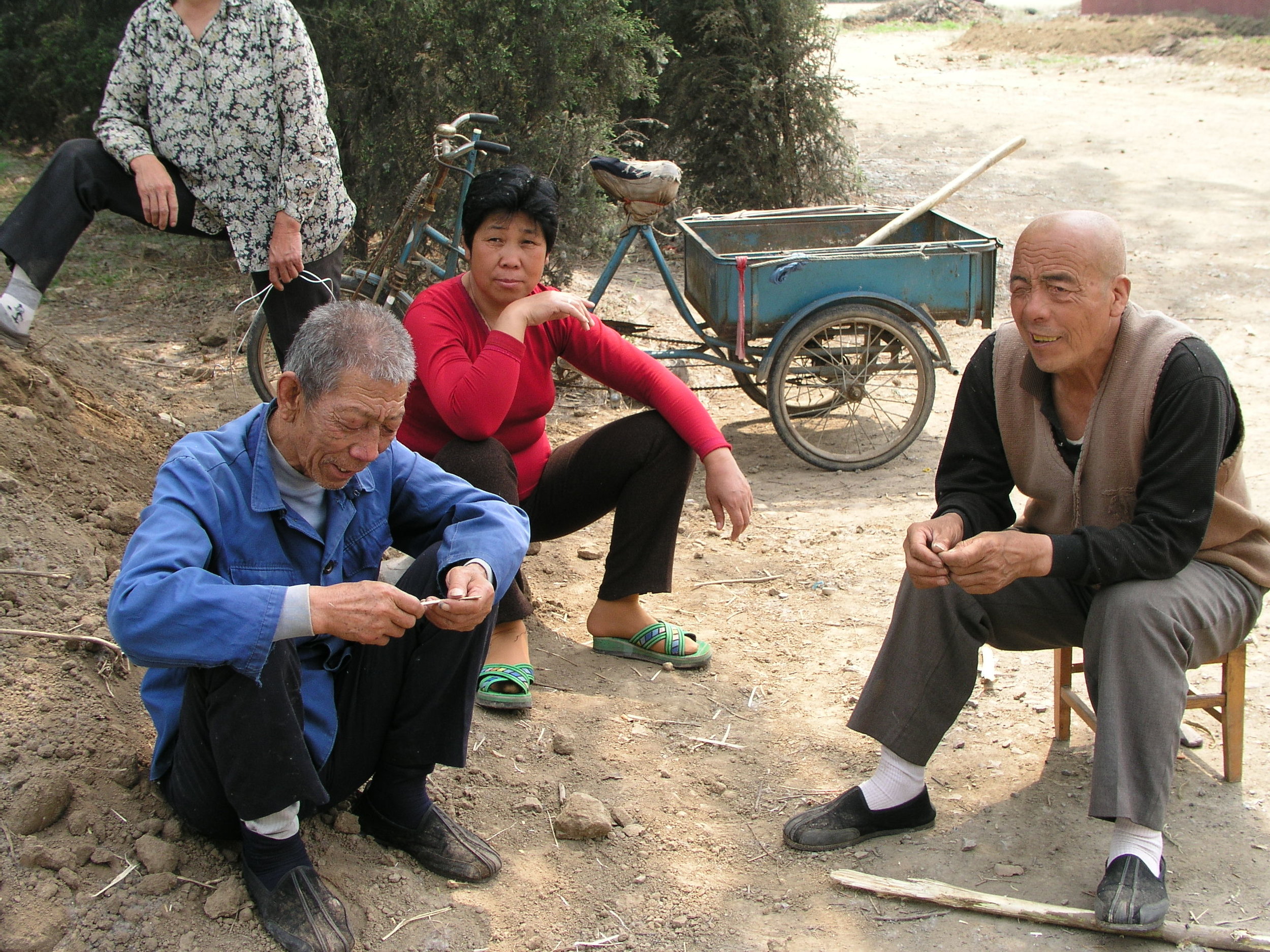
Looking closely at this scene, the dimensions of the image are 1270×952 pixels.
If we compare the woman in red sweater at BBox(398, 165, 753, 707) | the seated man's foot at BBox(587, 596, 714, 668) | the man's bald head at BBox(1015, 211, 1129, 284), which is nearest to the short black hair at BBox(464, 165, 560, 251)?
the woman in red sweater at BBox(398, 165, 753, 707)

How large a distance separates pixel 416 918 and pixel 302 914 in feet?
0.87

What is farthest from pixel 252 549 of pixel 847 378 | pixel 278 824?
pixel 847 378

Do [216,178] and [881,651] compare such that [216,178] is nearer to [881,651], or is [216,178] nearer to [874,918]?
[881,651]

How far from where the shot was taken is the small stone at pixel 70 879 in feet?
7.00

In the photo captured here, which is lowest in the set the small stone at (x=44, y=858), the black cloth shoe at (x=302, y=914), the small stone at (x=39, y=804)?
the black cloth shoe at (x=302, y=914)

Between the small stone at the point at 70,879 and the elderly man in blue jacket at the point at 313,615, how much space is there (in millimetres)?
218

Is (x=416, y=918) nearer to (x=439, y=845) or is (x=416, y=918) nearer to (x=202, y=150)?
(x=439, y=845)

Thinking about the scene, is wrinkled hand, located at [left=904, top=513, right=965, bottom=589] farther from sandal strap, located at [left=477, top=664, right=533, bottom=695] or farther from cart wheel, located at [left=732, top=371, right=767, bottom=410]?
cart wheel, located at [left=732, top=371, right=767, bottom=410]

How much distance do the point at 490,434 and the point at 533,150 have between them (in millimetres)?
3885

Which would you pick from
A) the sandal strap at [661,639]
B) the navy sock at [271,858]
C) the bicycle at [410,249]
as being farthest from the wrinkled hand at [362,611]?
the bicycle at [410,249]

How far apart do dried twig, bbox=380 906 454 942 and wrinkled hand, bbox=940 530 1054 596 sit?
130cm

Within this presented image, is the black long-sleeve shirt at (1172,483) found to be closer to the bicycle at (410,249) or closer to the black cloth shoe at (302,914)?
the black cloth shoe at (302,914)

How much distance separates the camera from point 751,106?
879cm

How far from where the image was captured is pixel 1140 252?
8484mm
